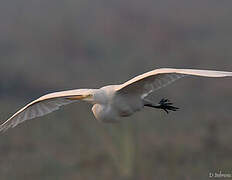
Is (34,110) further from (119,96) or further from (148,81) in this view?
(148,81)

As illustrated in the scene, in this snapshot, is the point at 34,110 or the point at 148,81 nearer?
the point at 148,81

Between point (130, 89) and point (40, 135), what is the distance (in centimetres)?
590

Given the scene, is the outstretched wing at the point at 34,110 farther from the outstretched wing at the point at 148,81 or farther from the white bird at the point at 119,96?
the outstretched wing at the point at 148,81

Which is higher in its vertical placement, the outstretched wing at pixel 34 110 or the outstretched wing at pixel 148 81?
the outstretched wing at pixel 148 81

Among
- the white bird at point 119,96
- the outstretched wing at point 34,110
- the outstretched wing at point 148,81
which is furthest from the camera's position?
the outstretched wing at point 34,110

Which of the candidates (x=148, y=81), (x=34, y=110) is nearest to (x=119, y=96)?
(x=148, y=81)

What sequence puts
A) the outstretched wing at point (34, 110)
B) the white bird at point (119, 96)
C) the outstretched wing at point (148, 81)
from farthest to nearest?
1. the outstretched wing at point (34, 110)
2. the white bird at point (119, 96)
3. the outstretched wing at point (148, 81)

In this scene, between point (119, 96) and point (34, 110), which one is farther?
point (34, 110)

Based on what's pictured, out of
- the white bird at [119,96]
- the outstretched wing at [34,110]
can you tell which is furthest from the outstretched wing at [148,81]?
the outstretched wing at [34,110]

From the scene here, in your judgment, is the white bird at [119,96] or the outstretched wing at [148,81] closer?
the outstretched wing at [148,81]

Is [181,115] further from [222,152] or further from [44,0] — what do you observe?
[44,0]

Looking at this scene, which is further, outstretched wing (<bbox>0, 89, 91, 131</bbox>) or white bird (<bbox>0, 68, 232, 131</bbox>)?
outstretched wing (<bbox>0, 89, 91, 131</bbox>)

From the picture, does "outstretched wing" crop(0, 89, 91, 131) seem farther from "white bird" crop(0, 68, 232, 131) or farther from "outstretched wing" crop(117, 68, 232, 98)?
"outstretched wing" crop(117, 68, 232, 98)

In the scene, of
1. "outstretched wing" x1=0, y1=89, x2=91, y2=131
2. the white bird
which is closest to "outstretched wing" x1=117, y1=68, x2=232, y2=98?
the white bird
